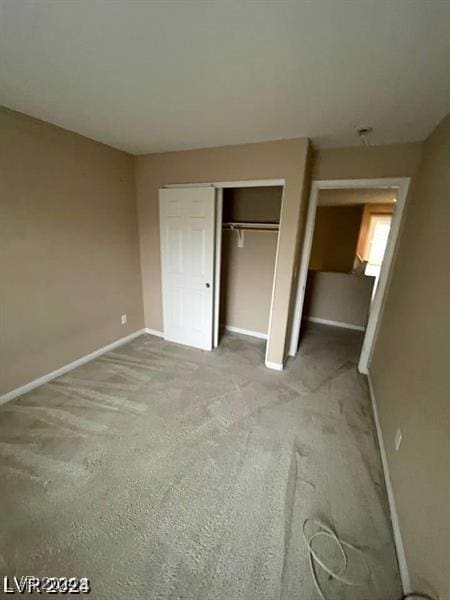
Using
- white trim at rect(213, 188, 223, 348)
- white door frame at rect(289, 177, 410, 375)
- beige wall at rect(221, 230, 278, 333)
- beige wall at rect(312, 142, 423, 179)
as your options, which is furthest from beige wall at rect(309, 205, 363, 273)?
white trim at rect(213, 188, 223, 348)

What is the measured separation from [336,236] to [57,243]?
238 inches

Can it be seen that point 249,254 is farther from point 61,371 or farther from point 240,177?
point 61,371

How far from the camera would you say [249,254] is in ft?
11.6

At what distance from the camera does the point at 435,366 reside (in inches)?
49.8

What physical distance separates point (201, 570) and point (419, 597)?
37.2 inches

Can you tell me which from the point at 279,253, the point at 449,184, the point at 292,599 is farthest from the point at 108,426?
the point at 449,184

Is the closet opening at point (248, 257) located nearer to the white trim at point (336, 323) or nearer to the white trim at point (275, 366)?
the white trim at point (275, 366)

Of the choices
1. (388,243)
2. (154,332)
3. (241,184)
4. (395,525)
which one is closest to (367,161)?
(388,243)

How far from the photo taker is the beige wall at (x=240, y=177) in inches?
92.5

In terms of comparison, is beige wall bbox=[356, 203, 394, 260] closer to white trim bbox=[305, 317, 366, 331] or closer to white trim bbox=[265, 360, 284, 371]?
white trim bbox=[305, 317, 366, 331]

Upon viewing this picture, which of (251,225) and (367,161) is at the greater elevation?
(367,161)

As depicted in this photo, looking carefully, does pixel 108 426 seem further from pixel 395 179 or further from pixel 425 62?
pixel 395 179

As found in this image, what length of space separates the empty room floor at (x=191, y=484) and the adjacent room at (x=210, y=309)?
13 mm

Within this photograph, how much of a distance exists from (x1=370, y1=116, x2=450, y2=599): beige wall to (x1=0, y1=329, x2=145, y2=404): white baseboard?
3.01m
